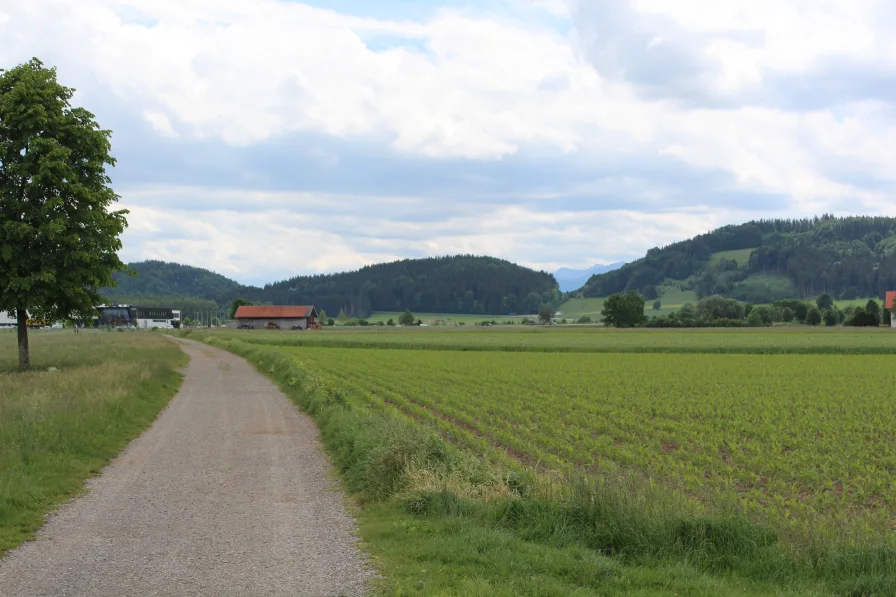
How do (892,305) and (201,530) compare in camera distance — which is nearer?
(201,530)

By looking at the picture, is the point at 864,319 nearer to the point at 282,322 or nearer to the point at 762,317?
the point at 762,317

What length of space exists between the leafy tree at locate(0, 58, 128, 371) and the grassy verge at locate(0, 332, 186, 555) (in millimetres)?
3943

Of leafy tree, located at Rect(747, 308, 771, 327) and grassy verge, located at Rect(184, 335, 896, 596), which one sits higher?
grassy verge, located at Rect(184, 335, 896, 596)

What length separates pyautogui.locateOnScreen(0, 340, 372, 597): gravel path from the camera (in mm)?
7324

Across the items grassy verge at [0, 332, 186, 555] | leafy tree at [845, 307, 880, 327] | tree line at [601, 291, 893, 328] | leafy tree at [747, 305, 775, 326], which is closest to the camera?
grassy verge at [0, 332, 186, 555]

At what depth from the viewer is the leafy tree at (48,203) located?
96.3ft

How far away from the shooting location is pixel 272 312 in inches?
6860

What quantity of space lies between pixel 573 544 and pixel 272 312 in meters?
172

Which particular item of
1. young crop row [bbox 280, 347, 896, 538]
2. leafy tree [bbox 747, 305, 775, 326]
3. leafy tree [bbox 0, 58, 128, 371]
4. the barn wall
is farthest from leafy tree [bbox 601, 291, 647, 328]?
leafy tree [bbox 0, 58, 128, 371]

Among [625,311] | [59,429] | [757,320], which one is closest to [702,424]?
[59,429]

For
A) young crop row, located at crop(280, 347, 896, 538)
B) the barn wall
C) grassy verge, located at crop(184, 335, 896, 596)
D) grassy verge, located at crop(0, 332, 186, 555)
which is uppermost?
the barn wall

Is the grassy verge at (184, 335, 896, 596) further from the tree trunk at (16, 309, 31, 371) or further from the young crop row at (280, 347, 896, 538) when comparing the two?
the tree trunk at (16, 309, 31, 371)

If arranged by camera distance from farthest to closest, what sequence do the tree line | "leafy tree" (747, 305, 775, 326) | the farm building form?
the farm building, "leafy tree" (747, 305, 775, 326), the tree line

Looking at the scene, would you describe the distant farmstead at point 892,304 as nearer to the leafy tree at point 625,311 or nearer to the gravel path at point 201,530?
the leafy tree at point 625,311
